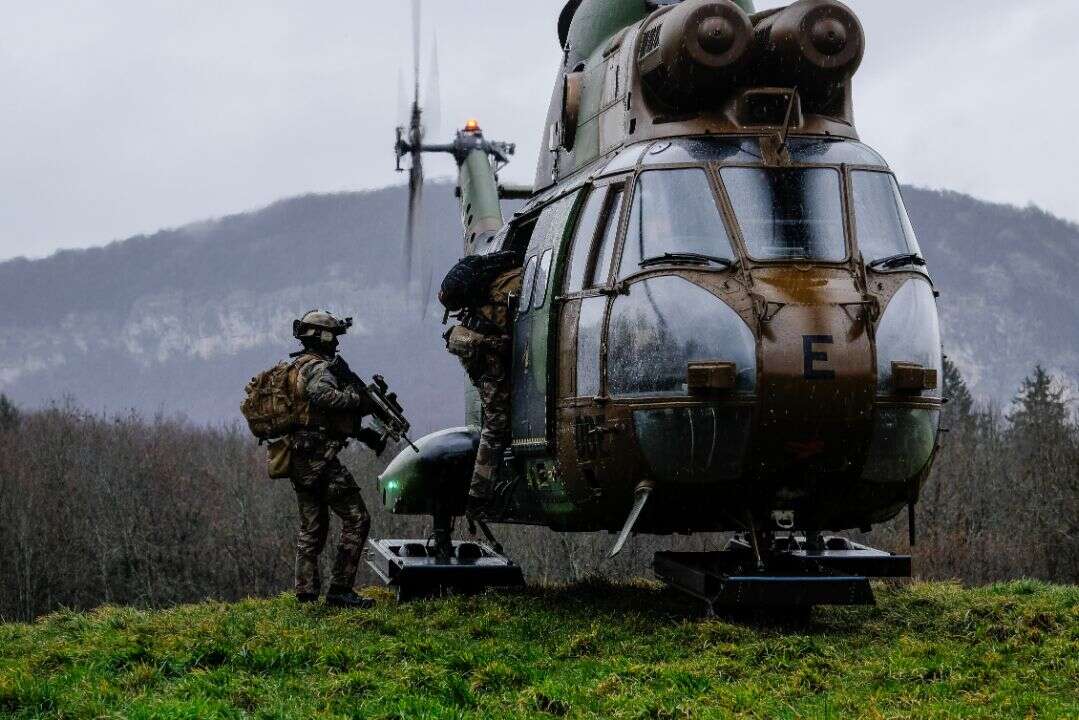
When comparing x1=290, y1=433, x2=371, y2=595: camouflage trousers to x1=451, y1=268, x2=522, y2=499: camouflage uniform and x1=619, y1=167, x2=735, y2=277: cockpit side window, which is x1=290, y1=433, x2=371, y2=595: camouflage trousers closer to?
x1=451, y1=268, x2=522, y2=499: camouflage uniform

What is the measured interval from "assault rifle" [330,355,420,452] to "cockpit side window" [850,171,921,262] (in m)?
3.71

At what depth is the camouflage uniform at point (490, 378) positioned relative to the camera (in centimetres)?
965

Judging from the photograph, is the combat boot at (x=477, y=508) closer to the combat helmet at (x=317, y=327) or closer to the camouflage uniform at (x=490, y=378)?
the camouflage uniform at (x=490, y=378)

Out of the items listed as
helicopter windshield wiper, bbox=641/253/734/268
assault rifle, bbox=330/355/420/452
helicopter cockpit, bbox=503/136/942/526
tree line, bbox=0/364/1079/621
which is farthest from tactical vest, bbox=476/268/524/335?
tree line, bbox=0/364/1079/621

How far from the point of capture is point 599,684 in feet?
21.8

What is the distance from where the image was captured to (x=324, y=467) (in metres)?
10.0

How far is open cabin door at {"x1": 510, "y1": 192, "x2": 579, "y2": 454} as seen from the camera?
344 inches

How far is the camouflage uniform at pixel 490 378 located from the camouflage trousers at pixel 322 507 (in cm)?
96

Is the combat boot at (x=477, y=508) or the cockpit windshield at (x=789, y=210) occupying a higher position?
the cockpit windshield at (x=789, y=210)

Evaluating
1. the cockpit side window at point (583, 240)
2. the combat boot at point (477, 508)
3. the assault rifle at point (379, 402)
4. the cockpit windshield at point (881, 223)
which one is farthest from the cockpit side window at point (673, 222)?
the assault rifle at point (379, 402)

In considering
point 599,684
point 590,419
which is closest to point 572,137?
point 590,419

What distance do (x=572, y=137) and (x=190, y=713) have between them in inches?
222

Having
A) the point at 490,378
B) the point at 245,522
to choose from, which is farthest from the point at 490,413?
the point at 245,522

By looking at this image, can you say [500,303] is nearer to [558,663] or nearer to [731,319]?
[731,319]
